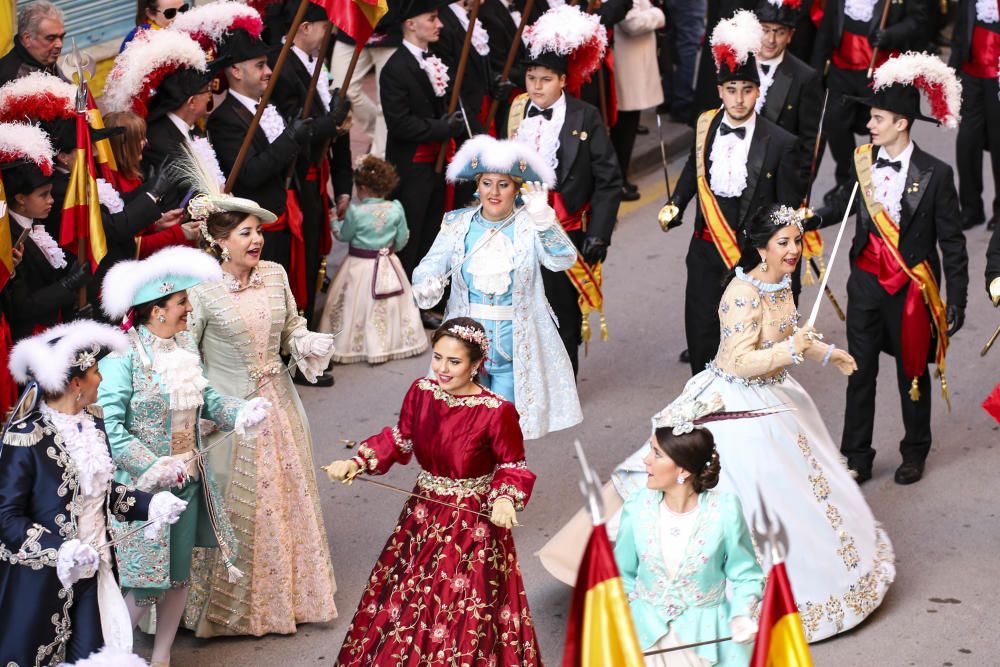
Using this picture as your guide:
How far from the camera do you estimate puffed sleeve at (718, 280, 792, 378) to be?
7.10 metres

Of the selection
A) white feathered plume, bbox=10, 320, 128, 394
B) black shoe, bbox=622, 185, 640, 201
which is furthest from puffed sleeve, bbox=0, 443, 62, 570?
black shoe, bbox=622, 185, 640, 201

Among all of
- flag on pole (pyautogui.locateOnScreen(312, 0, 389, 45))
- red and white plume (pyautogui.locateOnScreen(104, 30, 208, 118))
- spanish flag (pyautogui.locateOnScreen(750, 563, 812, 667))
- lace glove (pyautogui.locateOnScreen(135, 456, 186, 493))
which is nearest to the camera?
spanish flag (pyautogui.locateOnScreen(750, 563, 812, 667))

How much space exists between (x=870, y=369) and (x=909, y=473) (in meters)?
0.64

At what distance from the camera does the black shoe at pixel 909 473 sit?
8.59 meters

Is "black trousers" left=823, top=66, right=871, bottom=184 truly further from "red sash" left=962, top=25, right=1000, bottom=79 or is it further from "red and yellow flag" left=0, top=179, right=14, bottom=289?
"red and yellow flag" left=0, top=179, right=14, bottom=289

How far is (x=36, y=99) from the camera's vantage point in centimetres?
754

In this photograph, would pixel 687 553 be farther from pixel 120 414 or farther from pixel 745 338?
pixel 120 414

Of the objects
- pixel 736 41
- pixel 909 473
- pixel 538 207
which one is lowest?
pixel 909 473

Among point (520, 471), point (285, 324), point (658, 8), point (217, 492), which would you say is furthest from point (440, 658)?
point (658, 8)

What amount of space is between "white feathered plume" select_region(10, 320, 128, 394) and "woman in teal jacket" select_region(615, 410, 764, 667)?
6.70 feet

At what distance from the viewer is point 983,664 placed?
22.4ft

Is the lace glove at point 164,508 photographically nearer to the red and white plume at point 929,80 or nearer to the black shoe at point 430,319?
the red and white plume at point 929,80

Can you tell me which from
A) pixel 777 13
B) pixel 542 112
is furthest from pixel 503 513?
pixel 777 13

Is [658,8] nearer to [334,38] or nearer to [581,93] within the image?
[581,93]
